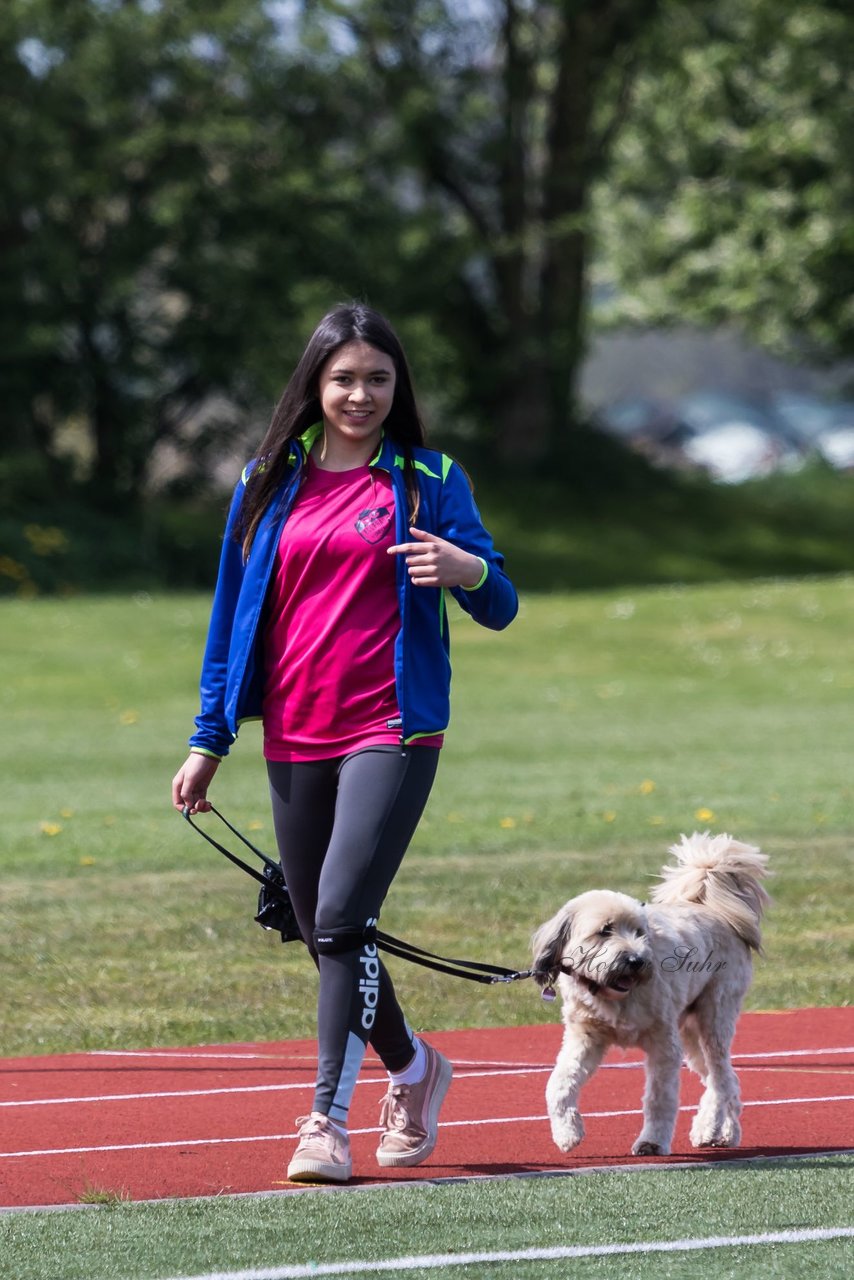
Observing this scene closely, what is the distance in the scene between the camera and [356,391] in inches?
210

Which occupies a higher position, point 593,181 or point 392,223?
point 593,181

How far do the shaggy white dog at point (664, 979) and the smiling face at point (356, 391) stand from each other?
1393 mm

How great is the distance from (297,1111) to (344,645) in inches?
76.2

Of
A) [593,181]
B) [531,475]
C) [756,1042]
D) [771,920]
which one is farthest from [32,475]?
[756,1042]

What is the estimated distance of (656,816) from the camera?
14.3 metres

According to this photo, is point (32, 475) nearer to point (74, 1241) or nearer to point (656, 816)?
point (656, 816)

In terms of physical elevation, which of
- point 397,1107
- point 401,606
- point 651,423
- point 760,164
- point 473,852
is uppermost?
point 651,423

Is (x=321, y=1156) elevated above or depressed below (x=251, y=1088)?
above

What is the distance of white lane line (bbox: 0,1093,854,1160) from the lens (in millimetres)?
5848

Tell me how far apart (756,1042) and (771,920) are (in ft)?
9.14

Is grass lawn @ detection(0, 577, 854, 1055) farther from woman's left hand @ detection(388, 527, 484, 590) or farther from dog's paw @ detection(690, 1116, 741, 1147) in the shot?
woman's left hand @ detection(388, 527, 484, 590)

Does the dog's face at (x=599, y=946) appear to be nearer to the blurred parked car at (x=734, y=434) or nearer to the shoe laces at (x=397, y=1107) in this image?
the shoe laces at (x=397, y=1107)

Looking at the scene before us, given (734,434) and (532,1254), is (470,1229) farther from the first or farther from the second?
(734,434)

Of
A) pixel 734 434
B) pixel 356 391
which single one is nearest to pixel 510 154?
pixel 734 434
